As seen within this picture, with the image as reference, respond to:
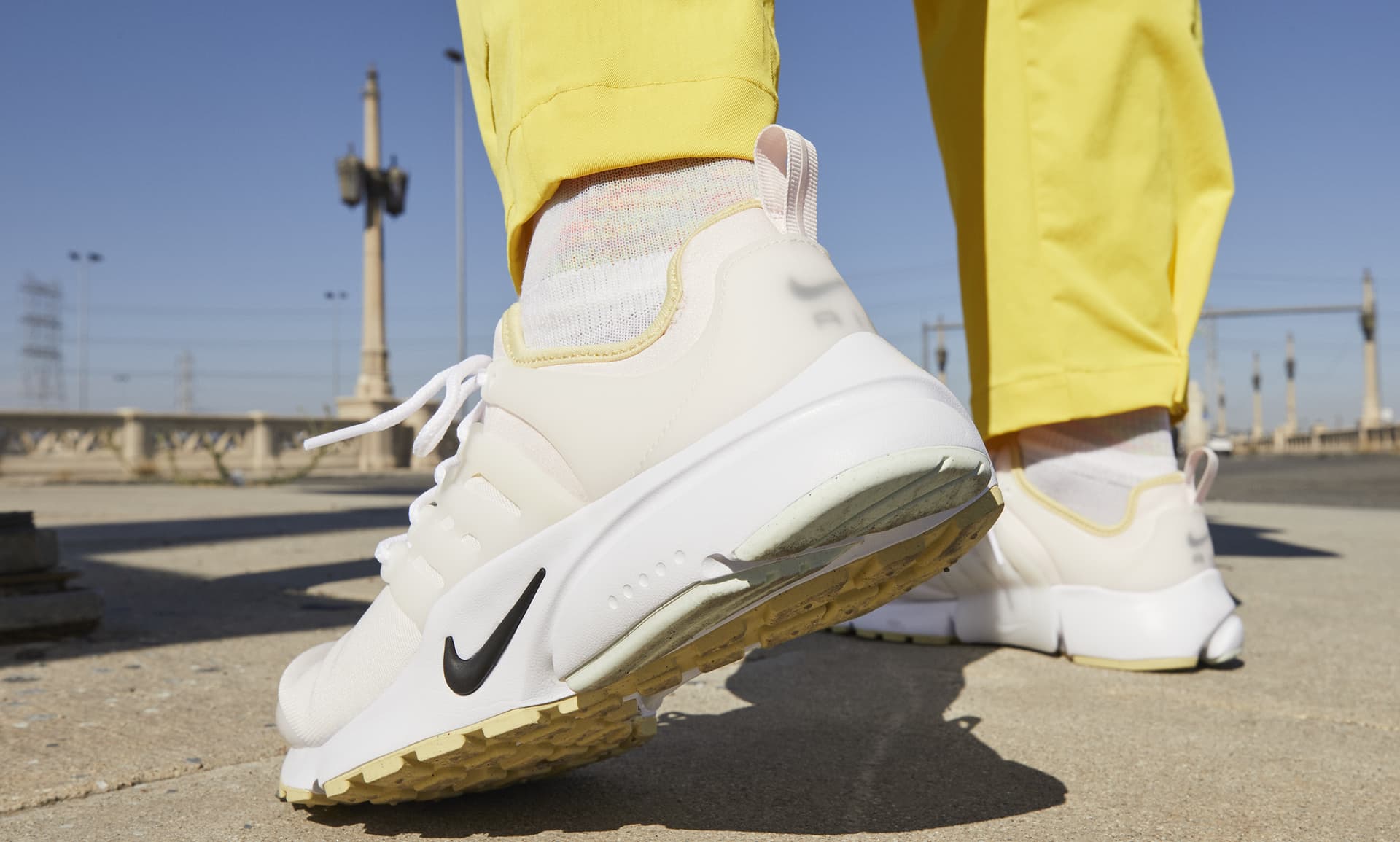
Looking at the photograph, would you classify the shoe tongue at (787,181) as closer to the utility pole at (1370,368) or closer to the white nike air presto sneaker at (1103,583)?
the white nike air presto sneaker at (1103,583)

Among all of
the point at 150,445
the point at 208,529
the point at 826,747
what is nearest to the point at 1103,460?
the point at 826,747

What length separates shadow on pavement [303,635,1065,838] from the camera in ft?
3.35

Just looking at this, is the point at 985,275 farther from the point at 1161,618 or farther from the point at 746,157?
the point at 746,157

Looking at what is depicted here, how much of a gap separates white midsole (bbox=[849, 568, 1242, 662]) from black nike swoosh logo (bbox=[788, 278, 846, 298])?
1110mm

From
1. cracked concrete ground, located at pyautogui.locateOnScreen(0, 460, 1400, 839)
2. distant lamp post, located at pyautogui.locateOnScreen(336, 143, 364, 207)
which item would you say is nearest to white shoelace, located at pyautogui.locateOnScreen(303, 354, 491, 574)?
cracked concrete ground, located at pyautogui.locateOnScreen(0, 460, 1400, 839)

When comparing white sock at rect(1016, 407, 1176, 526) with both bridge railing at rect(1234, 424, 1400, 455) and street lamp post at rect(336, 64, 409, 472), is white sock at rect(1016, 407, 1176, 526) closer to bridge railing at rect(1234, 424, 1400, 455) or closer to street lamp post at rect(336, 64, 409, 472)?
street lamp post at rect(336, 64, 409, 472)

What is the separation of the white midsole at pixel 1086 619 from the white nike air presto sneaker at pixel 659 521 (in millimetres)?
988

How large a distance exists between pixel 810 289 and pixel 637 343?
18 cm

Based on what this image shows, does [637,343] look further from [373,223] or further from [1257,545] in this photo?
[373,223]

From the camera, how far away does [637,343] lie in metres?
0.98

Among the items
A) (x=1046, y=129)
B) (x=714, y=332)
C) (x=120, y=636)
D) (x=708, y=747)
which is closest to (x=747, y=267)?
(x=714, y=332)

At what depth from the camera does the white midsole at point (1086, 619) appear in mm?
1728

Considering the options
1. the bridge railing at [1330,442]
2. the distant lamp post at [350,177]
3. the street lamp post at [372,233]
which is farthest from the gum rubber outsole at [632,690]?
the bridge railing at [1330,442]

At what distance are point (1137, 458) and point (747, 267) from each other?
119cm
